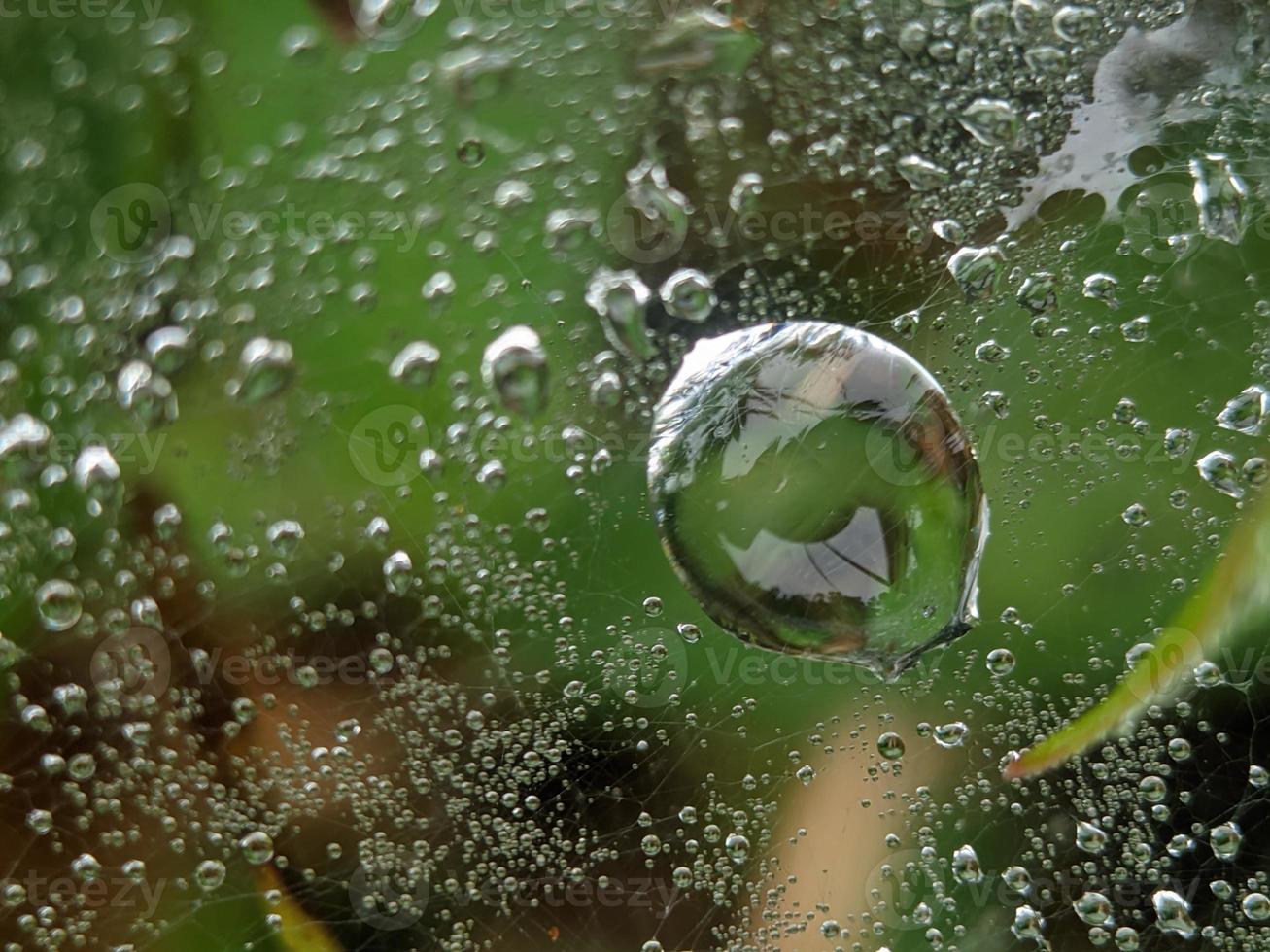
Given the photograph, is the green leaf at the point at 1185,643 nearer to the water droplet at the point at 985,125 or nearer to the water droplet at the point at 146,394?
the water droplet at the point at 985,125

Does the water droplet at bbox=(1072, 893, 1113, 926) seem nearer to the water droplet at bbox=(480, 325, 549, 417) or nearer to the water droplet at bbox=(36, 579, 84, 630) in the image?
the water droplet at bbox=(480, 325, 549, 417)

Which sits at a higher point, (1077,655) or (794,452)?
(794,452)

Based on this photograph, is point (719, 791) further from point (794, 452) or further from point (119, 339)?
point (119, 339)

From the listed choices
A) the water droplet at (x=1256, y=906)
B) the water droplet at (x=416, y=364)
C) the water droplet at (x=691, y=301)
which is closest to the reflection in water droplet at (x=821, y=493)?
the water droplet at (x=691, y=301)

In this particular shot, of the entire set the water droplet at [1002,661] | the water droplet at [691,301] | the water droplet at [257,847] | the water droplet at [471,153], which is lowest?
the water droplet at [257,847]

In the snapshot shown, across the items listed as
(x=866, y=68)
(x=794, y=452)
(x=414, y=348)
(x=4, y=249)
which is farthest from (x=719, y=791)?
(x=4, y=249)

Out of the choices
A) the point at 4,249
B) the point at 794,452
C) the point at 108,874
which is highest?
the point at 4,249

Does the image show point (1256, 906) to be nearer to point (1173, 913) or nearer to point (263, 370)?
point (1173, 913)

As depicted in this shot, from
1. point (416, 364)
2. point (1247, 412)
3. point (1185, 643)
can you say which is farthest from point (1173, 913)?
point (416, 364)
